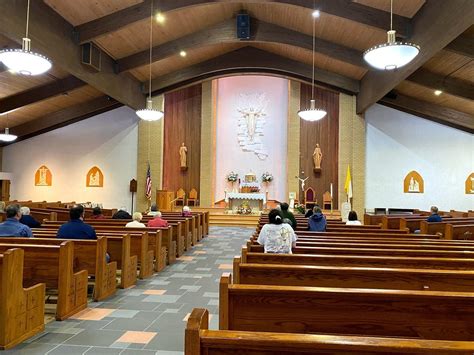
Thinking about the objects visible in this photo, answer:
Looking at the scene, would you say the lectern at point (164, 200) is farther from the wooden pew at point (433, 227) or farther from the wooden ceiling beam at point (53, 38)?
the wooden pew at point (433, 227)

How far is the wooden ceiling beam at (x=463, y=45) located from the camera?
23.3 ft

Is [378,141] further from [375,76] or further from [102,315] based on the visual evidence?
[102,315]

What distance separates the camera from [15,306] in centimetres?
264

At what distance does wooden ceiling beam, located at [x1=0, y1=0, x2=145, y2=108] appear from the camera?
6333 mm

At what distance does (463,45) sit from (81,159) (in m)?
12.2

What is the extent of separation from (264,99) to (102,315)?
40.7 ft

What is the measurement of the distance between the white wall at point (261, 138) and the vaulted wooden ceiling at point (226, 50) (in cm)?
217

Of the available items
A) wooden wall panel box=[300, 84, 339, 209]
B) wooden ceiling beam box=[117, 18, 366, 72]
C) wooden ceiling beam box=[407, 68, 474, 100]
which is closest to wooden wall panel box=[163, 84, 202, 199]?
wooden ceiling beam box=[117, 18, 366, 72]

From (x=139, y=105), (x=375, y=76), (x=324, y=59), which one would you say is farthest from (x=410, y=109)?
(x=139, y=105)

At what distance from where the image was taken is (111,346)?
262cm

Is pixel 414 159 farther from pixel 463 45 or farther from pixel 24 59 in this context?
pixel 24 59

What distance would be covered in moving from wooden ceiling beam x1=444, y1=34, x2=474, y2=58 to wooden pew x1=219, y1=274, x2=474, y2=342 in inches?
276

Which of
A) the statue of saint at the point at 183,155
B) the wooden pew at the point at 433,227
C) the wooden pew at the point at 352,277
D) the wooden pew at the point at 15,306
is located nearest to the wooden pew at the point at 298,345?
the wooden pew at the point at 352,277

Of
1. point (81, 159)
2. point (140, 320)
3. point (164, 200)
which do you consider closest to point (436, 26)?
point (140, 320)
